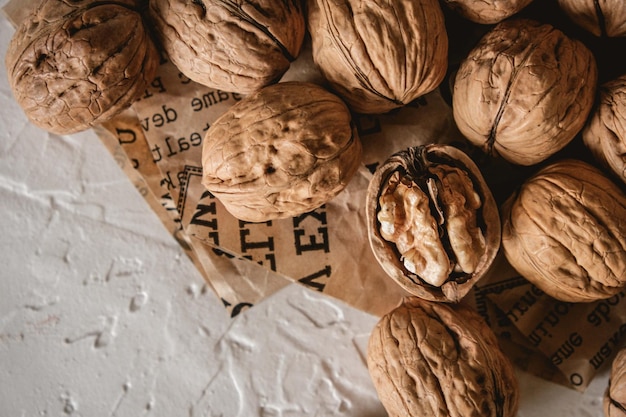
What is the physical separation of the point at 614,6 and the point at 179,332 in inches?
42.9

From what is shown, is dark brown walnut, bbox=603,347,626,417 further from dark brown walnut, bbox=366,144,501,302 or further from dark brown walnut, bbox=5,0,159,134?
dark brown walnut, bbox=5,0,159,134

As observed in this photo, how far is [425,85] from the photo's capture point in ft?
3.58

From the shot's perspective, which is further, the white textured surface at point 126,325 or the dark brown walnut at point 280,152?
the white textured surface at point 126,325

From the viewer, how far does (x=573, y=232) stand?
3.42 feet

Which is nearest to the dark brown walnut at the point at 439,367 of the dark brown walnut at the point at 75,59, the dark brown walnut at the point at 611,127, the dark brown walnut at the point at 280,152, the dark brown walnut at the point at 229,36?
the dark brown walnut at the point at 280,152

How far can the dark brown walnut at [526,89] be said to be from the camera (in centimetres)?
103

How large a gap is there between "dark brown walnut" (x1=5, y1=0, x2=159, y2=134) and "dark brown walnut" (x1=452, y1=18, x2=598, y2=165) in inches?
25.3

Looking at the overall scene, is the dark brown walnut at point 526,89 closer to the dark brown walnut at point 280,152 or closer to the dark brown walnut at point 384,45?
the dark brown walnut at point 384,45

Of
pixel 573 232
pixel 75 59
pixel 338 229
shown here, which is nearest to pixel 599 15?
pixel 573 232

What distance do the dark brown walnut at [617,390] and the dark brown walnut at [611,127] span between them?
0.36 meters

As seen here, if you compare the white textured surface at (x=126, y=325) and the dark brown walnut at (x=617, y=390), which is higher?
the white textured surface at (x=126, y=325)

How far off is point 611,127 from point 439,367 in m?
0.56

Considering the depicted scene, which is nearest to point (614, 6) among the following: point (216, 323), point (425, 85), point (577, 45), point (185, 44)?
point (577, 45)

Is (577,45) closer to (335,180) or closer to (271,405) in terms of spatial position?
(335,180)
